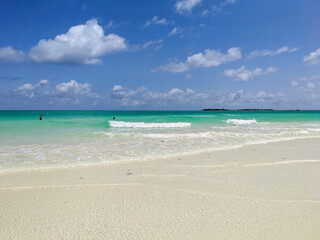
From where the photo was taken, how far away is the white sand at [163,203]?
2594 mm

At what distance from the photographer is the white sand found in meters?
2.59

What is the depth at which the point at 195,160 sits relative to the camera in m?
6.36

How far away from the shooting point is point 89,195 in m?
3.65

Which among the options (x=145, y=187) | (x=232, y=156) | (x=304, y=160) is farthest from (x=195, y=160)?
(x=304, y=160)

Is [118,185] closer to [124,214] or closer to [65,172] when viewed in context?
[124,214]

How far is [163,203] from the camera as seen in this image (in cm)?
333

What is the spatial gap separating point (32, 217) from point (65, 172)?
239 centimetres

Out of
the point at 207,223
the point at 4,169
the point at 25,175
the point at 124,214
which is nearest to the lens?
the point at 207,223

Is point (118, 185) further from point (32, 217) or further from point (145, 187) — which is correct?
point (32, 217)

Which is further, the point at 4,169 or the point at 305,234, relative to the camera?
the point at 4,169

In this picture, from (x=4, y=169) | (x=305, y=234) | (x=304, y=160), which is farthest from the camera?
(x=304, y=160)

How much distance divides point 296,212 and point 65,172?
4.68 metres

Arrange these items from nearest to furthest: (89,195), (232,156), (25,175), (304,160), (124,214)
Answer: (124,214), (89,195), (25,175), (304,160), (232,156)

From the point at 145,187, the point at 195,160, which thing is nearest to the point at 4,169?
the point at 145,187
